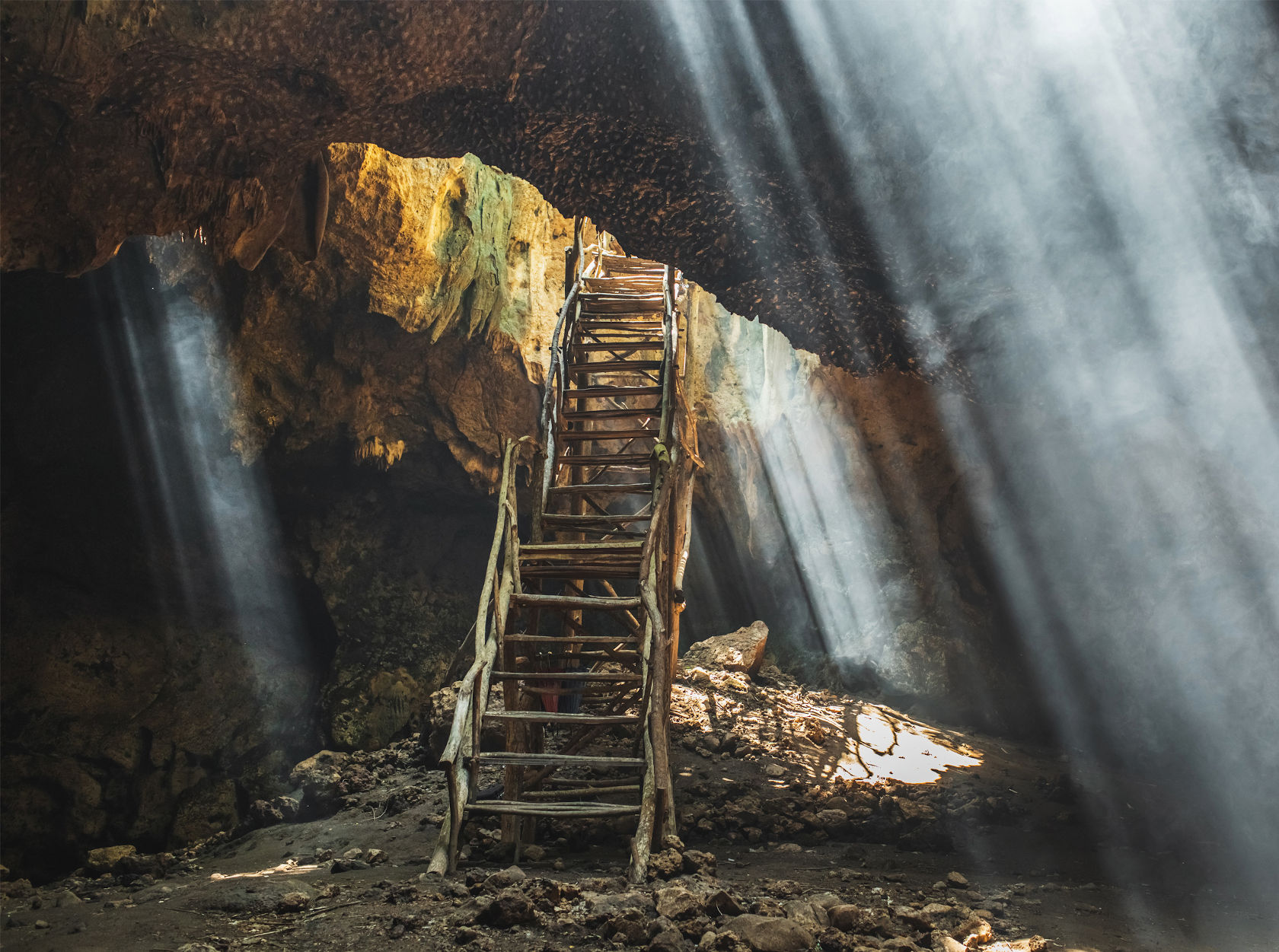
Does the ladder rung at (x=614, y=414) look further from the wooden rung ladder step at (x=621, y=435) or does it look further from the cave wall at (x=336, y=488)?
the cave wall at (x=336, y=488)

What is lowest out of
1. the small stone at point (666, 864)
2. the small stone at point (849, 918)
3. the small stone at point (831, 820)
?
the small stone at point (831, 820)

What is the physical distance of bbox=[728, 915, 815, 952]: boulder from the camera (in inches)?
95.2

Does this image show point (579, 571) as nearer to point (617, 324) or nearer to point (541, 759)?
point (541, 759)

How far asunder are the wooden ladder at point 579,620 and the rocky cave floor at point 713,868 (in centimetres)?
32

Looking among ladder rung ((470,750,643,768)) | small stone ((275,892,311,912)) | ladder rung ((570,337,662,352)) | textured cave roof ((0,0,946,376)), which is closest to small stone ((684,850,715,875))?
ladder rung ((470,750,643,768))

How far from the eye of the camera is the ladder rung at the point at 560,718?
12.9ft

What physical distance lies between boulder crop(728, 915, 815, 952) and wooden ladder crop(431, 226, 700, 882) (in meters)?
0.98

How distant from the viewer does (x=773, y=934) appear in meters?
2.45

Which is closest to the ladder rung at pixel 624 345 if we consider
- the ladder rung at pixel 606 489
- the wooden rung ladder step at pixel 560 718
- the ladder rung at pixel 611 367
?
the ladder rung at pixel 611 367

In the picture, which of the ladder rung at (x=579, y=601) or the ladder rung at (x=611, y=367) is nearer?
the ladder rung at (x=579, y=601)

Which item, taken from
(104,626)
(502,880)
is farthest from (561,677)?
(104,626)

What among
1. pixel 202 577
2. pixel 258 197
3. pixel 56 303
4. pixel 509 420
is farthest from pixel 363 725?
pixel 258 197

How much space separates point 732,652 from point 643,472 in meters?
3.03

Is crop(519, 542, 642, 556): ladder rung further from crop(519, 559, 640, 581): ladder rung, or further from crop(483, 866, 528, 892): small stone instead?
crop(483, 866, 528, 892): small stone
